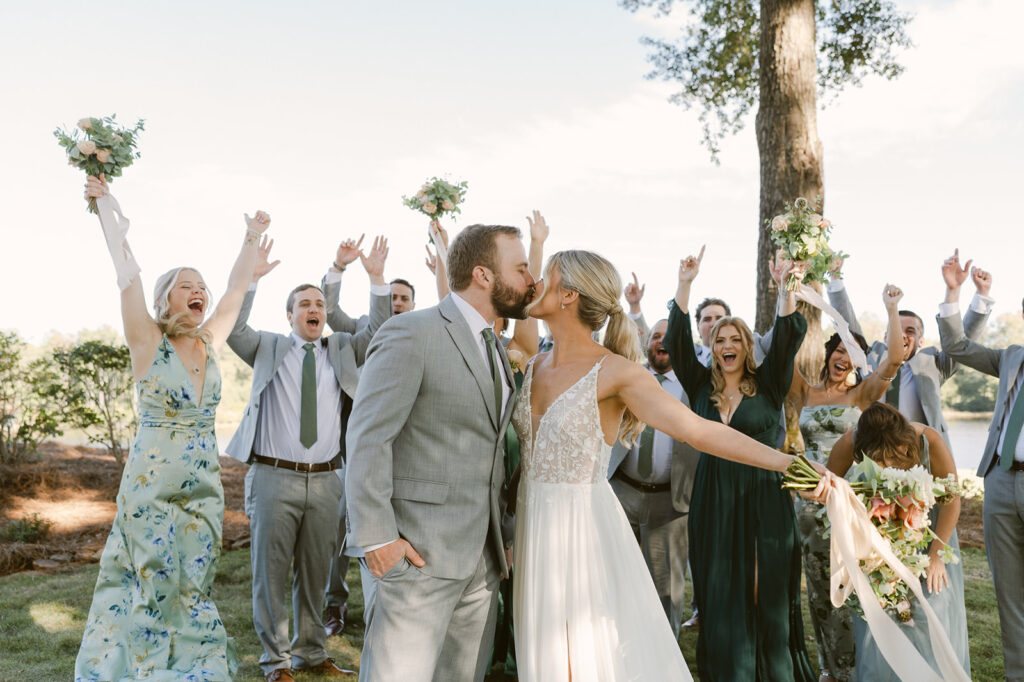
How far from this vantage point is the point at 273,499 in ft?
17.3

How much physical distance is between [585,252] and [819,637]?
3492 millimetres

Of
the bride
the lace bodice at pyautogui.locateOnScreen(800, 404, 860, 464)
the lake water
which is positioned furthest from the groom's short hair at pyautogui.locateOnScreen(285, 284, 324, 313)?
the lake water

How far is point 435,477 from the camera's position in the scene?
113 inches

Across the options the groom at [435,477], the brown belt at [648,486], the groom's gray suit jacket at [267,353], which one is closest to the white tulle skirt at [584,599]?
the groom at [435,477]

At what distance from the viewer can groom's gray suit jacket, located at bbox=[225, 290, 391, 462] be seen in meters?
5.38

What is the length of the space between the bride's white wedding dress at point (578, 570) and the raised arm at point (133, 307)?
2197mm

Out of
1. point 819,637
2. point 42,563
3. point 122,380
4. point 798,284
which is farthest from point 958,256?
point 122,380

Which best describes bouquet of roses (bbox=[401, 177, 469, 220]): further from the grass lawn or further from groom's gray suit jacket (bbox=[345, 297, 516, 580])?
the grass lawn

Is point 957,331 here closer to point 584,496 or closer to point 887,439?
point 887,439

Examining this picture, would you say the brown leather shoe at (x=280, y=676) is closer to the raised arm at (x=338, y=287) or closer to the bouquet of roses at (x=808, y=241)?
the raised arm at (x=338, y=287)

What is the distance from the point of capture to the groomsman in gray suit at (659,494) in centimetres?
596

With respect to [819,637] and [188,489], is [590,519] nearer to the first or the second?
[188,489]

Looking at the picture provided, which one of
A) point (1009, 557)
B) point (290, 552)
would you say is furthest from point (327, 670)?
point (1009, 557)

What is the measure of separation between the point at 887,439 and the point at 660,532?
2.07 m
